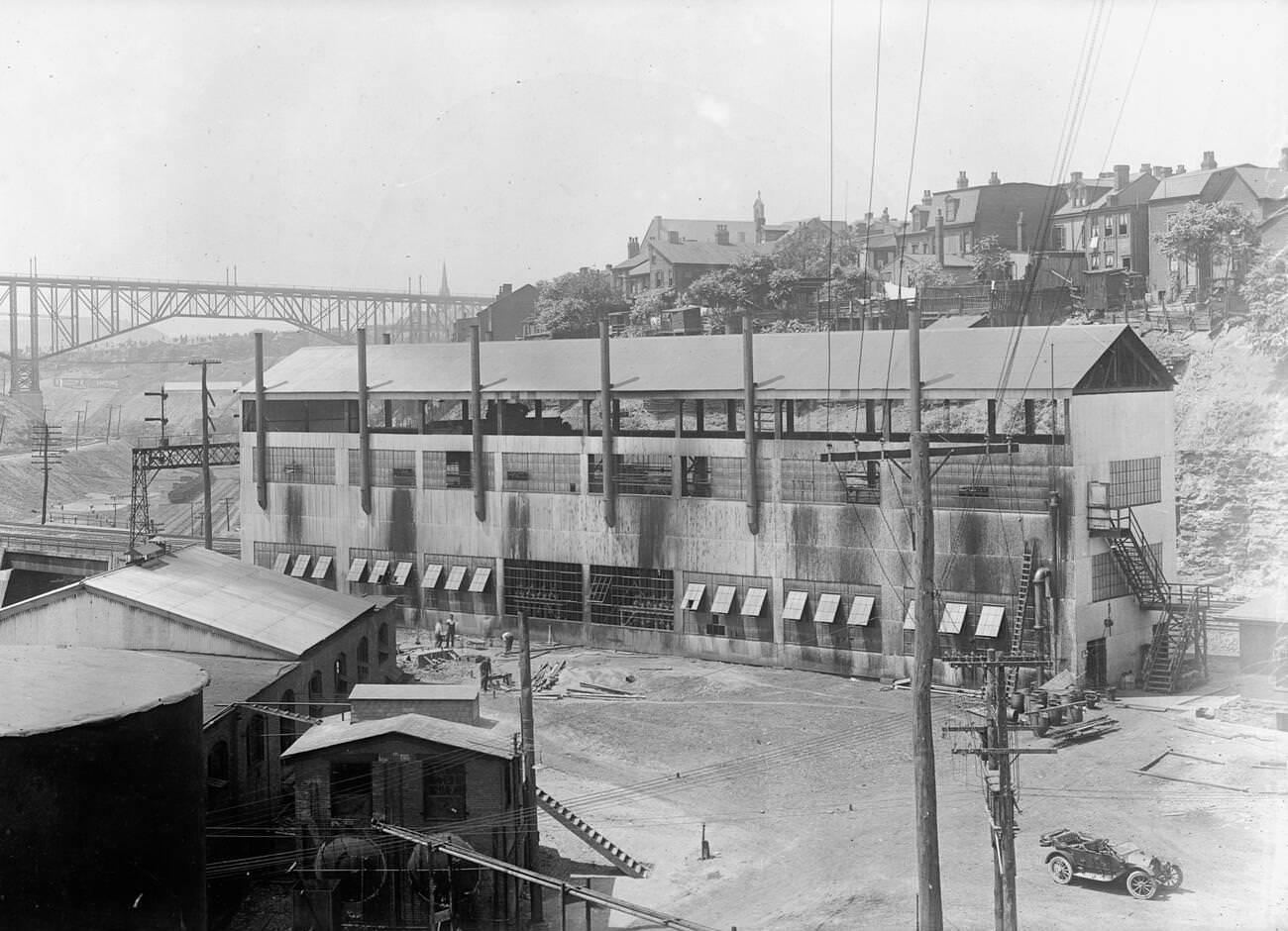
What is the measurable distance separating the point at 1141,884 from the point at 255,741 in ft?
61.1

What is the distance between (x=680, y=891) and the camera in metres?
24.5

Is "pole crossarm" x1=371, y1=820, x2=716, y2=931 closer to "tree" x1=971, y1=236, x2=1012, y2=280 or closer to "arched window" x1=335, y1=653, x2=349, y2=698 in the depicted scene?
"arched window" x1=335, y1=653, x2=349, y2=698

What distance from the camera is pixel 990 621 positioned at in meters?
36.1

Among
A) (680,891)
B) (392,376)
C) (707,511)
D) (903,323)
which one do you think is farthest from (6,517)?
(680,891)

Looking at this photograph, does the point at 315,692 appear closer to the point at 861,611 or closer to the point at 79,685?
the point at 79,685

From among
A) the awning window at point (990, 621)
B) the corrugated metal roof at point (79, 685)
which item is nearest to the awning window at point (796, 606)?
the awning window at point (990, 621)

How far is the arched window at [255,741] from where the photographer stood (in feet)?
94.8

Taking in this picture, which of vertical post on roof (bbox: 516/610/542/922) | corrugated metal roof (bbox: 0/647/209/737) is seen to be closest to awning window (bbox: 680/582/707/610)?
vertical post on roof (bbox: 516/610/542/922)

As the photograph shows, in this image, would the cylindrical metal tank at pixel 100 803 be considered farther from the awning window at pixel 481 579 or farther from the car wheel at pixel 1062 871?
the awning window at pixel 481 579

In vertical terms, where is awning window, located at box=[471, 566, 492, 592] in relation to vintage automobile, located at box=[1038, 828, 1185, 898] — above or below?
above

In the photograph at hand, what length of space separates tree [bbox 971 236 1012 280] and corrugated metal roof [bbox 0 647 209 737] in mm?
70752

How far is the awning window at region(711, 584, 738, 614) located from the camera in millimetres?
41625

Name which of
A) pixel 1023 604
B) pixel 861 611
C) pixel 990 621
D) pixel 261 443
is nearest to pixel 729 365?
pixel 861 611

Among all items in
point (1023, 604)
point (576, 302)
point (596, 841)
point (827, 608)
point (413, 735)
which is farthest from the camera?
point (576, 302)
